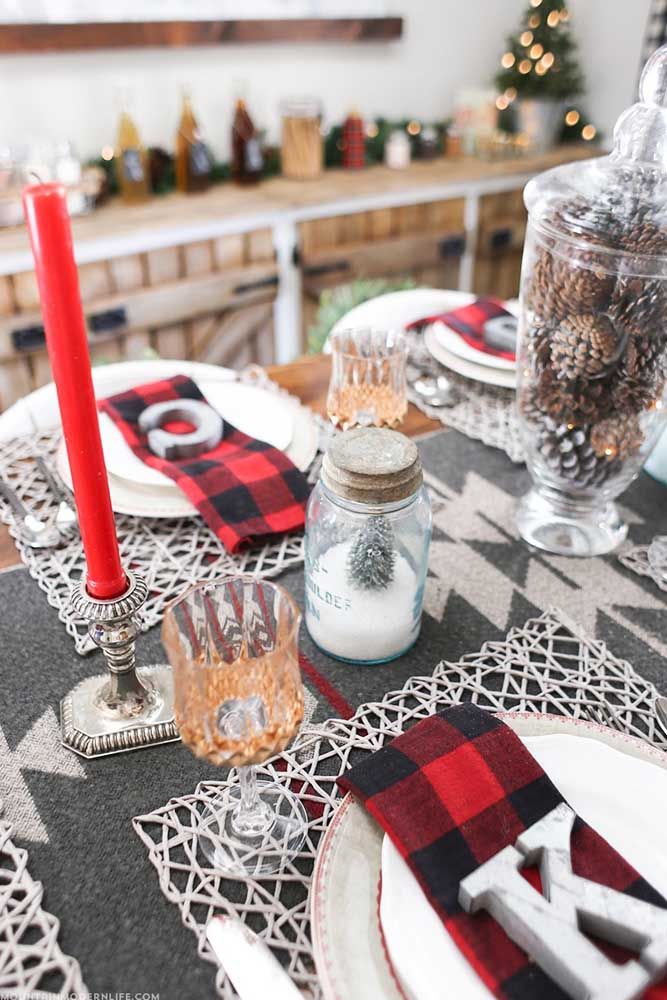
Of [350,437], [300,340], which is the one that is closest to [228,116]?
[300,340]

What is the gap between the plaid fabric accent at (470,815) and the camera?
409 millimetres

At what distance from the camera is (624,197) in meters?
0.65

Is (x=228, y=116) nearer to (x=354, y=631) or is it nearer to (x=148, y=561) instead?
(x=148, y=561)

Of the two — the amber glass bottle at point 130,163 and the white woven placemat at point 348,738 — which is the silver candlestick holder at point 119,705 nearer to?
the white woven placemat at point 348,738

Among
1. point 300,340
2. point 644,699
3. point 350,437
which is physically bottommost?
point 300,340

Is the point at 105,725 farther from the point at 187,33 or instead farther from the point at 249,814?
the point at 187,33

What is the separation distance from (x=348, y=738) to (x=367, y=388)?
0.39 metres

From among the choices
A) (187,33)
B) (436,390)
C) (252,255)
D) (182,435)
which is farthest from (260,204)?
(182,435)

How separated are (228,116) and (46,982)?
219 centimetres

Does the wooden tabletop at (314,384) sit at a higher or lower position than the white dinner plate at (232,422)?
lower

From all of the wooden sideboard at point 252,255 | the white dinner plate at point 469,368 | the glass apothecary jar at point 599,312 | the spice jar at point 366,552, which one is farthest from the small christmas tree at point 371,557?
the wooden sideboard at point 252,255

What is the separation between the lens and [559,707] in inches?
23.9

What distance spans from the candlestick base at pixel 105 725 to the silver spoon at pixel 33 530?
19 centimetres

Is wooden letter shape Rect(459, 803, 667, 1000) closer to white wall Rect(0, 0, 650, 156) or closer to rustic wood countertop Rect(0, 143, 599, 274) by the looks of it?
rustic wood countertop Rect(0, 143, 599, 274)
